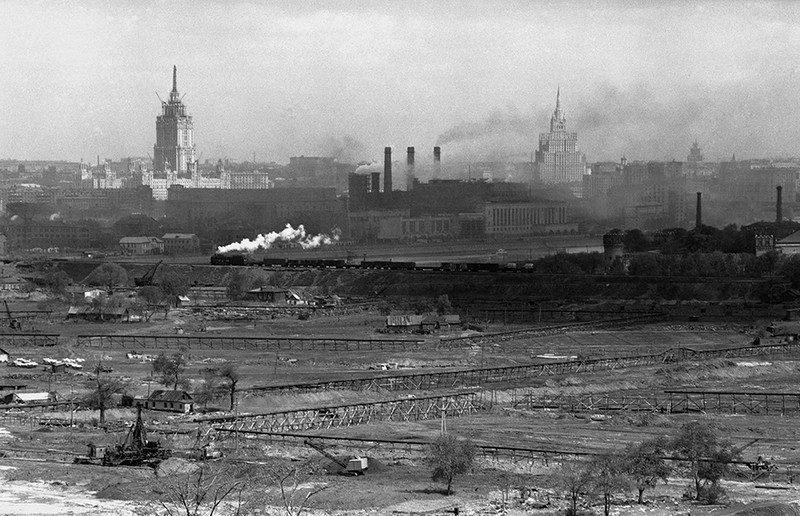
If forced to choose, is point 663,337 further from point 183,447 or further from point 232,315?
point 183,447

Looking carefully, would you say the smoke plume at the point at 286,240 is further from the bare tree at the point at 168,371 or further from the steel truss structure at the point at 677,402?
the steel truss structure at the point at 677,402

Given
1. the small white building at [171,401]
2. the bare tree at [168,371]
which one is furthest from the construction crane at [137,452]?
the bare tree at [168,371]

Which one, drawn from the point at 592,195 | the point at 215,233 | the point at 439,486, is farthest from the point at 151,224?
the point at 439,486

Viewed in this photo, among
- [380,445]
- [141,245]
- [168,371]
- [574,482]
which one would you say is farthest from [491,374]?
[141,245]

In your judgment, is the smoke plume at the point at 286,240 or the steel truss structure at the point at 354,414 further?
the smoke plume at the point at 286,240

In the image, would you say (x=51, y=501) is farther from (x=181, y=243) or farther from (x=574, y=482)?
(x=181, y=243)

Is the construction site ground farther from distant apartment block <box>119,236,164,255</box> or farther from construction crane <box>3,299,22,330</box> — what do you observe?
distant apartment block <box>119,236,164,255</box>
